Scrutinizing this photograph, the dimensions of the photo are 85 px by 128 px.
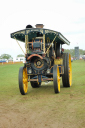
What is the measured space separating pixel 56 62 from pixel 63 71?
49 centimetres

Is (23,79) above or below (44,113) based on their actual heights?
above

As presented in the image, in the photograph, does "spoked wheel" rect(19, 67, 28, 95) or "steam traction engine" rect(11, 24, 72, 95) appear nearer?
"spoked wheel" rect(19, 67, 28, 95)

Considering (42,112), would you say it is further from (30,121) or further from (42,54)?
(42,54)

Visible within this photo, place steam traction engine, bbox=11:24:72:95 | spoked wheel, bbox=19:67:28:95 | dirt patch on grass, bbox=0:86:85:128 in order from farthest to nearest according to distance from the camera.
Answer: steam traction engine, bbox=11:24:72:95
spoked wheel, bbox=19:67:28:95
dirt patch on grass, bbox=0:86:85:128

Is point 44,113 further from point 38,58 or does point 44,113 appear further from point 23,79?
point 38,58

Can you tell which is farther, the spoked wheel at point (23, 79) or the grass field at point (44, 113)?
the spoked wheel at point (23, 79)

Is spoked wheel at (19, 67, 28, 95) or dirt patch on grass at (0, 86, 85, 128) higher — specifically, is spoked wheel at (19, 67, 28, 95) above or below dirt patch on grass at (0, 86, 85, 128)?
above

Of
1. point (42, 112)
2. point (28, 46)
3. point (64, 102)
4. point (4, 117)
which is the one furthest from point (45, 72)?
point (4, 117)

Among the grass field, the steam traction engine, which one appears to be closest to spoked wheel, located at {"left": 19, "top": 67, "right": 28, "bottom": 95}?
the steam traction engine

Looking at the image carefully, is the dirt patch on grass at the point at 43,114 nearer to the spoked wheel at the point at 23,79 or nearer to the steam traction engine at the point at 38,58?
the spoked wheel at the point at 23,79

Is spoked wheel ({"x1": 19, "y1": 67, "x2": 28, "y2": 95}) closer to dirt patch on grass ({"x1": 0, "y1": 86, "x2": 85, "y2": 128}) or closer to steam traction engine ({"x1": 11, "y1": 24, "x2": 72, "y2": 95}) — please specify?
steam traction engine ({"x1": 11, "y1": 24, "x2": 72, "y2": 95})

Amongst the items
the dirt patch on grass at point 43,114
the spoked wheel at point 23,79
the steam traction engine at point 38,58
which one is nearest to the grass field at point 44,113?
the dirt patch on grass at point 43,114

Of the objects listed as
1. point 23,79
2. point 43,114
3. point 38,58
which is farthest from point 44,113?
point 38,58

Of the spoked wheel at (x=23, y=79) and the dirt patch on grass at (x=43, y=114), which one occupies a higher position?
the spoked wheel at (x=23, y=79)
